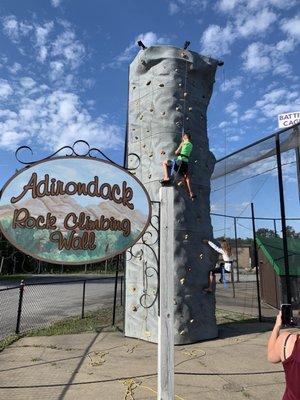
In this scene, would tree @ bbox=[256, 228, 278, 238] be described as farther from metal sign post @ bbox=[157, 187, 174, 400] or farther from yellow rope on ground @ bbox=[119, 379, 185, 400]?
metal sign post @ bbox=[157, 187, 174, 400]

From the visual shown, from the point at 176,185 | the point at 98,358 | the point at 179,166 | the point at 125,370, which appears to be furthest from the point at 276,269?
the point at 179,166

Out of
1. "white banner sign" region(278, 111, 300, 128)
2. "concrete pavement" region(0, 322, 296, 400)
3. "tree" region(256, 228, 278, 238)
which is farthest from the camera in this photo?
"tree" region(256, 228, 278, 238)

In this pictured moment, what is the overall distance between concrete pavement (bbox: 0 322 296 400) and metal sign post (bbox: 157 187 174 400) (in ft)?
3.26

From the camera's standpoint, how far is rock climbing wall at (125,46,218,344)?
29.8 ft

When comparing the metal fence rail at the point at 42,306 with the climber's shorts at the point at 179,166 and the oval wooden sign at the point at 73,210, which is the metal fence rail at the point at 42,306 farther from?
the climber's shorts at the point at 179,166

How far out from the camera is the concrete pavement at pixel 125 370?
5.76m

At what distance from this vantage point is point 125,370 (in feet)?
22.3

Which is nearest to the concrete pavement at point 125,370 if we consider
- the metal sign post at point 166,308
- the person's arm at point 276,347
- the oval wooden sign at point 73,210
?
the metal sign post at point 166,308

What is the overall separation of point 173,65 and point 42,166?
556 centimetres

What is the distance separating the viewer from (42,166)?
204 inches

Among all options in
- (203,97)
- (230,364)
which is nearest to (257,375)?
(230,364)

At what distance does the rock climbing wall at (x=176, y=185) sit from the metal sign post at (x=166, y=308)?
3706mm

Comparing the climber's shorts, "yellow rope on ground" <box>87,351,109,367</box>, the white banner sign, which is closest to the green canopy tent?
the white banner sign

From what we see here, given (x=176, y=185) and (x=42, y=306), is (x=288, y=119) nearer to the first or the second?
(x=176, y=185)
